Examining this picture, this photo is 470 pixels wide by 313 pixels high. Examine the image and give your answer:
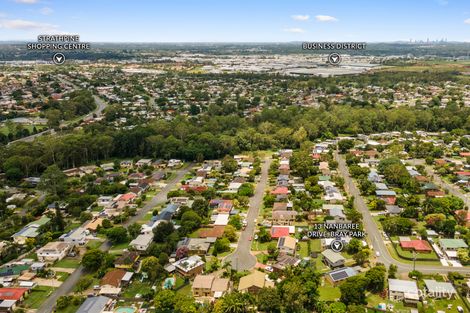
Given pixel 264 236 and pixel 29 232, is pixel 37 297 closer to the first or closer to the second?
pixel 29 232

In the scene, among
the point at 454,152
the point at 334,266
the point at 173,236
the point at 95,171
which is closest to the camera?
the point at 334,266

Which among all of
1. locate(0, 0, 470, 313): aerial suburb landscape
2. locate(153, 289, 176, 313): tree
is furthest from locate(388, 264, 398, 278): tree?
locate(153, 289, 176, 313): tree

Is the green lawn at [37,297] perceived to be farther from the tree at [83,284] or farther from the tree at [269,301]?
the tree at [269,301]

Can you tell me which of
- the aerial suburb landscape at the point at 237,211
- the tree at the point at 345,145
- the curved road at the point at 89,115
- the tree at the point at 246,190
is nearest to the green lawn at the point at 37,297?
the aerial suburb landscape at the point at 237,211

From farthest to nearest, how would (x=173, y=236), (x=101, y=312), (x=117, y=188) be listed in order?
(x=117, y=188)
(x=173, y=236)
(x=101, y=312)

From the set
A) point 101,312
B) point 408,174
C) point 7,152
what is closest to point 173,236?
point 101,312

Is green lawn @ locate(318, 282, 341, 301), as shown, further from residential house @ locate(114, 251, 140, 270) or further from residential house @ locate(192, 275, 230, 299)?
residential house @ locate(114, 251, 140, 270)

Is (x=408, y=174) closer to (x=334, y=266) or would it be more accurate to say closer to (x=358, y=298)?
(x=334, y=266)
